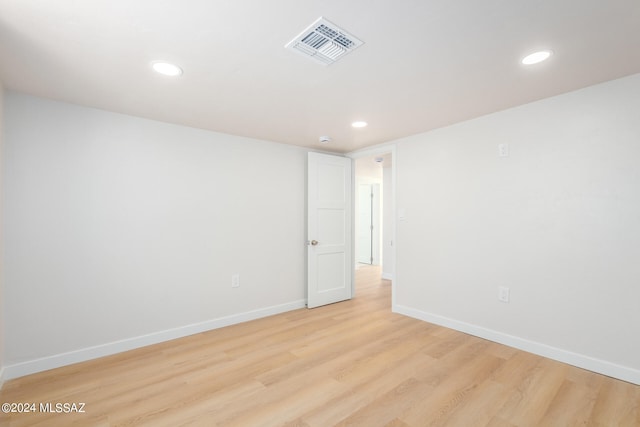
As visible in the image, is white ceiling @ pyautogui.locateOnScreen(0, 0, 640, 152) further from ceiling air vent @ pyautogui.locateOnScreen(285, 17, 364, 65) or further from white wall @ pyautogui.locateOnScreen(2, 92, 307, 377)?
white wall @ pyautogui.locateOnScreen(2, 92, 307, 377)

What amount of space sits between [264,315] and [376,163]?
3347 millimetres

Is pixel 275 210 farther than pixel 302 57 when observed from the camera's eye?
Yes

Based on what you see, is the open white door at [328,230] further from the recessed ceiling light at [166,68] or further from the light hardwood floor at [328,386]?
the recessed ceiling light at [166,68]

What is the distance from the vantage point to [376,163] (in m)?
5.43

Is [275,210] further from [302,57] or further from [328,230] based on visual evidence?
[302,57]

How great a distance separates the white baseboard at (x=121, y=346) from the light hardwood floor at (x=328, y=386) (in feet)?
0.27

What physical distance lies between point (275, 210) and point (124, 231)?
5.51 feet

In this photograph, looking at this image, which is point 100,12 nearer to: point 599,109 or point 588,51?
point 588,51

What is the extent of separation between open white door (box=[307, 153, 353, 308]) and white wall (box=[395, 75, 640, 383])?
3.89 feet

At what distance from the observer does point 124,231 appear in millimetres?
2766

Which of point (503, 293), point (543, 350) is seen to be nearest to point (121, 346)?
point (503, 293)

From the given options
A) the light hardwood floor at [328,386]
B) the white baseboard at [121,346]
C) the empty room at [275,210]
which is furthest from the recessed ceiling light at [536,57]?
the white baseboard at [121,346]

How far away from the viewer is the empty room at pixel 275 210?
164cm

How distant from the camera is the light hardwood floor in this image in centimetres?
180
